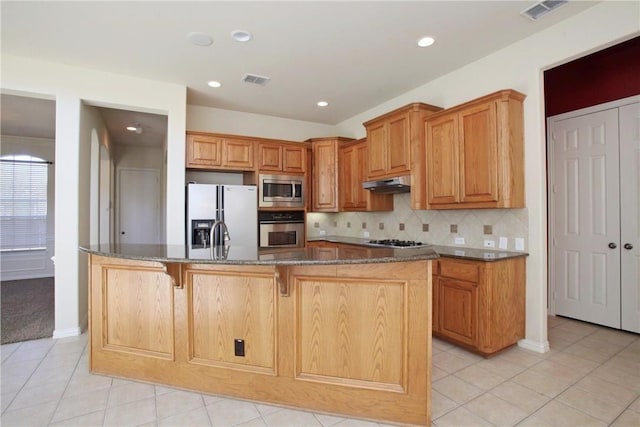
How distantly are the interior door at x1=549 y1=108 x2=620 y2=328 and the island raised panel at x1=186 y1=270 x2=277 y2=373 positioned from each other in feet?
12.1

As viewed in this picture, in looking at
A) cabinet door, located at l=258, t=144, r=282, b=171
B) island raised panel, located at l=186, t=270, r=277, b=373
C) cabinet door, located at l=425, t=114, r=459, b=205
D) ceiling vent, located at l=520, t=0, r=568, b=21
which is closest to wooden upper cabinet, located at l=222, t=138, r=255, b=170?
cabinet door, located at l=258, t=144, r=282, b=171

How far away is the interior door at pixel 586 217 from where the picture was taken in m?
3.41

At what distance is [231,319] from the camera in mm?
2137

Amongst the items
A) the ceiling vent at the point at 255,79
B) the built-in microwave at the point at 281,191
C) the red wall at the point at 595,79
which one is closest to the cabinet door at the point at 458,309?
the built-in microwave at the point at 281,191

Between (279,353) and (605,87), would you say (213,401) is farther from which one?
(605,87)

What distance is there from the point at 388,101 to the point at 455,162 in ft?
5.75

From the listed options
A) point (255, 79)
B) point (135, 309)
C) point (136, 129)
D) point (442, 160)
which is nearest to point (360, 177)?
point (442, 160)

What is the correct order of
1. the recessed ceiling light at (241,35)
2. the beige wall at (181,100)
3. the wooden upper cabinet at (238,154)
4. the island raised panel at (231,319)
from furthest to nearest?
the wooden upper cabinet at (238,154)
the recessed ceiling light at (241,35)
the beige wall at (181,100)
the island raised panel at (231,319)

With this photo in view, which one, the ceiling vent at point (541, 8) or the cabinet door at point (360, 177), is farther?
the cabinet door at point (360, 177)

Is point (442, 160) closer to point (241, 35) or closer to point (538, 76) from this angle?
point (538, 76)

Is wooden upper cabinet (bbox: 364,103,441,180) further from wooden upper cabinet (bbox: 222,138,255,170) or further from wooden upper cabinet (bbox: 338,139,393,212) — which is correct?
wooden upper cabinet (bbox: 222,138,255,170)

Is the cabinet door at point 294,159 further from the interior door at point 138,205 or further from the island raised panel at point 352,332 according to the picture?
the interior door at point 138,205

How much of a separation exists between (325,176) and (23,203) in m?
5.91

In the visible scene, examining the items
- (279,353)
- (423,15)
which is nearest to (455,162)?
(423,15)
